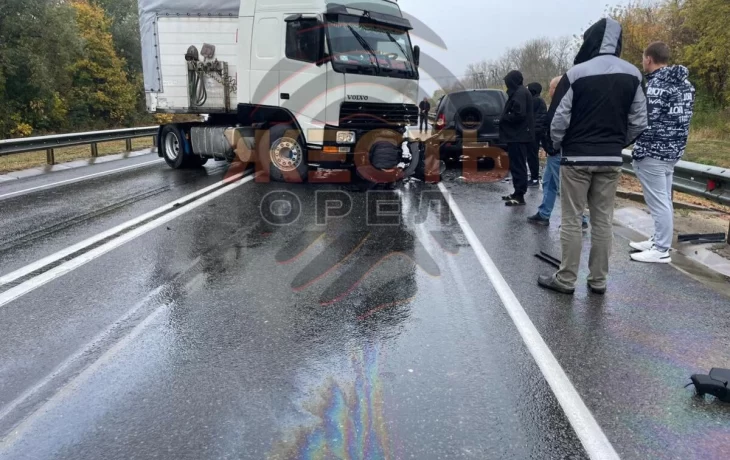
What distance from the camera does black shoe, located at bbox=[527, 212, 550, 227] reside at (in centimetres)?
737

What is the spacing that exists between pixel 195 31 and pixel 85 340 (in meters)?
8.95

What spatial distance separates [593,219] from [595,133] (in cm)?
75

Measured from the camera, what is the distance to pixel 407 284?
499 cm

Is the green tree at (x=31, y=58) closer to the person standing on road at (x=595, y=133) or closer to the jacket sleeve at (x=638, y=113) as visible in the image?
the person standing on road at (x=595, y=133)

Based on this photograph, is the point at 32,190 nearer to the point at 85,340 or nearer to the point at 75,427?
the point at 85,340

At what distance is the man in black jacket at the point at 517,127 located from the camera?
8.36m

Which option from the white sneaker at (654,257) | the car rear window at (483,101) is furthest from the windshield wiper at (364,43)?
the white sneaker at (654,257)

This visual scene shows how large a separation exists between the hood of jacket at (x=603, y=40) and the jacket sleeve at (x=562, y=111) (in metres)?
0.30

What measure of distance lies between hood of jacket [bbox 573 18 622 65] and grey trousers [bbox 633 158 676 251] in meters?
1.71

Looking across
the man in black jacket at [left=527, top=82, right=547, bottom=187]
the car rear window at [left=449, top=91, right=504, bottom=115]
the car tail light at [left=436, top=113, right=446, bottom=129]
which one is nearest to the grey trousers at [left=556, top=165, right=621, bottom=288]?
the man in black jacket at [left=527, top=82, right=547, bottom=187]

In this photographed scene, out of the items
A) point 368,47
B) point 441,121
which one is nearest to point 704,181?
point 368,47

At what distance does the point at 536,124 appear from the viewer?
9523mm

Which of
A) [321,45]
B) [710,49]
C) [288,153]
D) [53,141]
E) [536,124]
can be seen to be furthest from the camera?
[710,49]

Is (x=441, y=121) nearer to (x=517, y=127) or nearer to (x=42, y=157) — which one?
(x=517, y=127)
